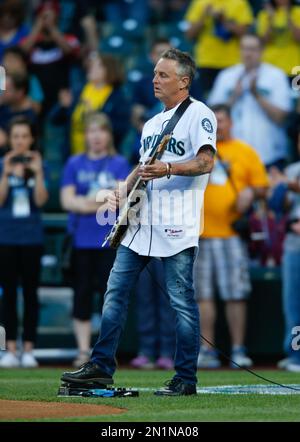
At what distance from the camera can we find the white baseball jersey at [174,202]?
8031 millimetres

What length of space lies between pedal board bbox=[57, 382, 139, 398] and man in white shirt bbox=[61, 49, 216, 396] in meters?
0.07

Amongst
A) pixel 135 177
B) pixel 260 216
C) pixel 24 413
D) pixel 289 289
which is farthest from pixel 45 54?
pixel 24 413

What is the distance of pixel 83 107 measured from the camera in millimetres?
14336

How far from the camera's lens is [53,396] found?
26.8ft

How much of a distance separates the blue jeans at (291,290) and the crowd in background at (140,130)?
0.04 feet

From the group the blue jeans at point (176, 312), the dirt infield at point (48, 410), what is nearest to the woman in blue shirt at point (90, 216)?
the blue jeans at point (176, 312)

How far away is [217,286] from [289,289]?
3.12 feet

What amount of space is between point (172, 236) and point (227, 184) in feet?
15.1

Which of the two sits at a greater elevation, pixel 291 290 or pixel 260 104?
pixel 260 104

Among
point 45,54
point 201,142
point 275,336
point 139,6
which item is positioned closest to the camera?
point 201,142

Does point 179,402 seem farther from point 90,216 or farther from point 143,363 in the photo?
point 90,216

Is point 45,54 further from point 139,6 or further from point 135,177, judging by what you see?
point 135,177

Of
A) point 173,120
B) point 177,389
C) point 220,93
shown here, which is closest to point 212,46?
point 220,93
